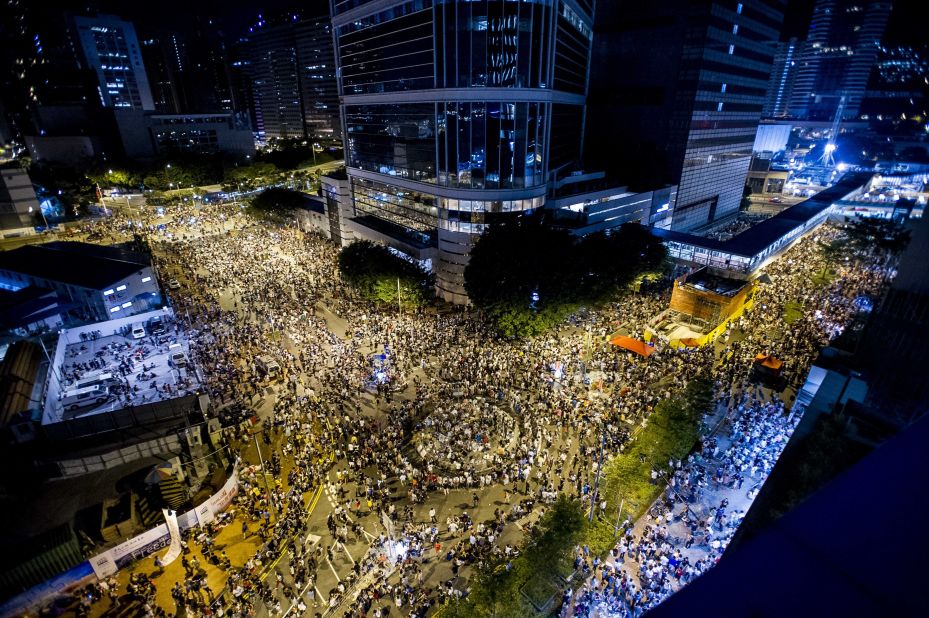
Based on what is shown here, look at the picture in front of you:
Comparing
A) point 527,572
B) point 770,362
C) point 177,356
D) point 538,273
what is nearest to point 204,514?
point 527,572

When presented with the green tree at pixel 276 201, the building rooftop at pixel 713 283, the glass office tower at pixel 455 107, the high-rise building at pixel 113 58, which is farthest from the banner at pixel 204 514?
the high-rise building at pixel 113 58

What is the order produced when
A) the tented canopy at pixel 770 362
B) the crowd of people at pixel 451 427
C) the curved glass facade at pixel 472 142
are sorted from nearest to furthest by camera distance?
1. the crowd of people at pixel 451 427
2. the tented canopy at pixel 770 362
3. the curved glass facade at pixel 472 142

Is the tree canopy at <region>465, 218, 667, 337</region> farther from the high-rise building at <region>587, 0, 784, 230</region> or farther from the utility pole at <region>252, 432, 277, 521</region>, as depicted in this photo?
the high-rise building at <region>587, 0, 784, 230</region>

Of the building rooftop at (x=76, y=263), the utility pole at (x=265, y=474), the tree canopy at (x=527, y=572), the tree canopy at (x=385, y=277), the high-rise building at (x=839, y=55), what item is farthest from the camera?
the high-rise building at (x=839, y=55)

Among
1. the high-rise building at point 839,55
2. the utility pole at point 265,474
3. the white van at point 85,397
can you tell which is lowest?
the utility pole at point 265,474

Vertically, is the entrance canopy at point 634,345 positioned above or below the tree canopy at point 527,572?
below

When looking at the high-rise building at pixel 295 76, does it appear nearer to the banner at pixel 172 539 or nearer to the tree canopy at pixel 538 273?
the tree canopy at pixel 538 273

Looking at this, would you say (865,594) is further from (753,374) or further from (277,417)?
(753,374)

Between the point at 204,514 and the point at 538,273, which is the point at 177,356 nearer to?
the point at 204,514
